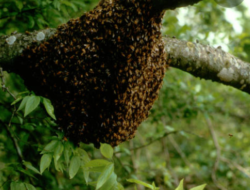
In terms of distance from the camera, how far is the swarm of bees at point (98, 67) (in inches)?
65.6

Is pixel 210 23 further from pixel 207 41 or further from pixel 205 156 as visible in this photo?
pixel 205 156

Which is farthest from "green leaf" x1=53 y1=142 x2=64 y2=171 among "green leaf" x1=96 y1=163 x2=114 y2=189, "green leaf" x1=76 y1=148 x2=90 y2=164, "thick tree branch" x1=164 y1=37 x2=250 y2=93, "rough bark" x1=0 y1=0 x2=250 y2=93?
"thick tree branch" x1=164 y1=37 x2=250 y2=93

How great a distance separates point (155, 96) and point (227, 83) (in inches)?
28.0

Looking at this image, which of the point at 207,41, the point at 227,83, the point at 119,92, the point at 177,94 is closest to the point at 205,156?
the point at 177,94

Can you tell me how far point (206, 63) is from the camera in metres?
2.12

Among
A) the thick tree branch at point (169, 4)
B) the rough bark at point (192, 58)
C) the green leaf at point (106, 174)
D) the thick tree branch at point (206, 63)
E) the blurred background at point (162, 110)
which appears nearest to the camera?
the green leaf at point (106, 174)

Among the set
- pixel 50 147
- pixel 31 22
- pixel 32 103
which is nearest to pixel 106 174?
pixel 50 147

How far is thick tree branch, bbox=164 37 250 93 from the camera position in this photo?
207 cm

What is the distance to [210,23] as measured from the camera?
14.3ft

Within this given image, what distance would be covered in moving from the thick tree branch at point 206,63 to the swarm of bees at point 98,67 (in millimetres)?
256

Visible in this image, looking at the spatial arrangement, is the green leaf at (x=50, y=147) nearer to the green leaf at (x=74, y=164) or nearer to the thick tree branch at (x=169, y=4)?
the green leaf at (x=74, y=164)

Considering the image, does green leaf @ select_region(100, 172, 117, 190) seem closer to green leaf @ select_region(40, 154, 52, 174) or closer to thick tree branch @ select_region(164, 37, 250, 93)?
green leaf @ select_region(40, 154, 52, 174)

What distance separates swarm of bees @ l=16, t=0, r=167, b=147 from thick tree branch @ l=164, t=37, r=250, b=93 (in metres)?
0.26

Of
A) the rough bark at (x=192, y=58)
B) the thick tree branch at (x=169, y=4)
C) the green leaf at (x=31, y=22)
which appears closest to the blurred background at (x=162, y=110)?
the green leaf at (x=31, y=22)
